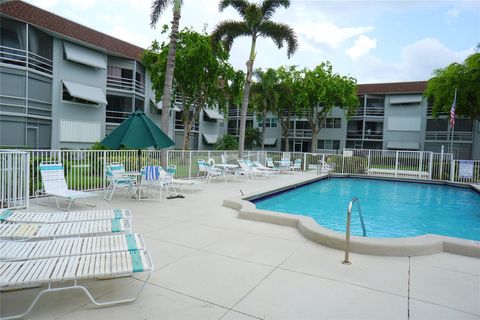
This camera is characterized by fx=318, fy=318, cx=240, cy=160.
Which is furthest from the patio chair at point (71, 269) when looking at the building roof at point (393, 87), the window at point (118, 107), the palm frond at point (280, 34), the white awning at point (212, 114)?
the building roof at point (393, 87)

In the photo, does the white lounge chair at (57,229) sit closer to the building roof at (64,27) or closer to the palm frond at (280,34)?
the palm frond at (280,34)

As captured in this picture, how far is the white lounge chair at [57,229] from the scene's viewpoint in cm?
378

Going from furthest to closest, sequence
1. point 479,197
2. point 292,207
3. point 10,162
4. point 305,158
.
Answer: point 305,158
point 479,197
point 292,207
point 10,162

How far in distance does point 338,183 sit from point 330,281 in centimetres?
1449

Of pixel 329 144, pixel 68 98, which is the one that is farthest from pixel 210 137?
pixel 68 98

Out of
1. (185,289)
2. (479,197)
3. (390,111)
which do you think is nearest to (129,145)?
(185,289)

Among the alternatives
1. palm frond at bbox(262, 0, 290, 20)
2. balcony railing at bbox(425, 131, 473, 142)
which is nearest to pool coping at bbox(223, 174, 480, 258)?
palm frond at bbox(262, 0, 290, 20)

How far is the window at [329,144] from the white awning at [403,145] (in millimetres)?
6179

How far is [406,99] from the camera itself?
37.2m

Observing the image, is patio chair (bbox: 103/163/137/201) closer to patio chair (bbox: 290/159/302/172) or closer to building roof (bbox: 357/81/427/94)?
patio chair (bbox: 290/159/302/172)

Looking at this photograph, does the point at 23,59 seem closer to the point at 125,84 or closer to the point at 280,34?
the point at 125,84

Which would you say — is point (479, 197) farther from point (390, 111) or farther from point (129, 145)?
point (390, 111)

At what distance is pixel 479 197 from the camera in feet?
46.8

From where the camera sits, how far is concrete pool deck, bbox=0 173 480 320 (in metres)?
3.11
